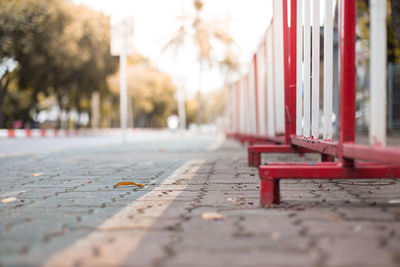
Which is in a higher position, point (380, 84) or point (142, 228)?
point (380, 84)

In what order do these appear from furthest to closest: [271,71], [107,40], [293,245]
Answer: [107,40] < [271,71] < [293,245]

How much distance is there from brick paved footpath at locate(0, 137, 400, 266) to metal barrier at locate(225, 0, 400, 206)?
0.78 feet

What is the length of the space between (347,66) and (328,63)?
0.56 meters

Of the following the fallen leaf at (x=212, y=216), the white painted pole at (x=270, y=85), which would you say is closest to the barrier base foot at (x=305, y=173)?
the fallen leaf at (x=212, y=216)

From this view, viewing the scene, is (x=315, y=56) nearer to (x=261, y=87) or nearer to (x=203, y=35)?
(x=261, y=87)

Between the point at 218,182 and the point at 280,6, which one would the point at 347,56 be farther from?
the point at 280,6

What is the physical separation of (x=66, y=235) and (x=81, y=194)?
1380 millimetres

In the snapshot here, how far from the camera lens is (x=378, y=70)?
2.42m

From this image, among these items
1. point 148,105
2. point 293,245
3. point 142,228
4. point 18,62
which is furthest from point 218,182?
point 148,105

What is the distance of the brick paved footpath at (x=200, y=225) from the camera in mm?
1938

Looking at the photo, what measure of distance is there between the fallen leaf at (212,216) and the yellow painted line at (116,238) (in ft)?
0.91

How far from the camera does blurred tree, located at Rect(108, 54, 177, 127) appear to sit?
53938 mm

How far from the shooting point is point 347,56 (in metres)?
2.72

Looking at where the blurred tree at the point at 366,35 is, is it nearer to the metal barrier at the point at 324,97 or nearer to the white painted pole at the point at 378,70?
the metal barrier at the point at 324,97
